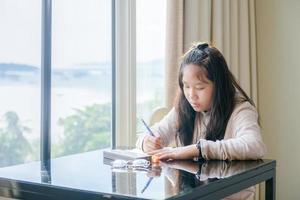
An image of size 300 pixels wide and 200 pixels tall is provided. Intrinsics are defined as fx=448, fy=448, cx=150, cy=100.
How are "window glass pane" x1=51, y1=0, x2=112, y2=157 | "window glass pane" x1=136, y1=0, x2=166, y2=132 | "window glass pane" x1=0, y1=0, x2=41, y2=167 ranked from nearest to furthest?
"window glass pane" x1=0, y1=0, x2=41, y2=167
"window glass pane" x1=51, y1=0, x2=112, y2=157
"window glass pane" x1=136, y1=0, x2=166, y2=132

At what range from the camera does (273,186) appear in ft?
5.04

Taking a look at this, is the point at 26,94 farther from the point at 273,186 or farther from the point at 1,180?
the point at 273,186

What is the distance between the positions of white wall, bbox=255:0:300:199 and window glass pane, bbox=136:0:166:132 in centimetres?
73

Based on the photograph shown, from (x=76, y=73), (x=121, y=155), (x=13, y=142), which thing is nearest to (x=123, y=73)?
(x=76, y=73)

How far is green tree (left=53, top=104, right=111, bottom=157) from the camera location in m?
2.37

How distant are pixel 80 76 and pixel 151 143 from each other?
94 cm

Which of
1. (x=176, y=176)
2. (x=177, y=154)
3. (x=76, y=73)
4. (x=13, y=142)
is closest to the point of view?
(x=176, y=176)

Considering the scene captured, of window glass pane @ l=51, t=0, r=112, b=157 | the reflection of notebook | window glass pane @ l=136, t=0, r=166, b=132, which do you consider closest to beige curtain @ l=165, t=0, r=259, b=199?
window glass pane @ l=136, t=0, r=166, b=132

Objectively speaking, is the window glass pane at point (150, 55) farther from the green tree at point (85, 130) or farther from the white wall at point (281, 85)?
the white wall at point (281, 85)

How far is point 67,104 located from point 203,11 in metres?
1.03

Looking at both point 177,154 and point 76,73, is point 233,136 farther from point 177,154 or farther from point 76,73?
point 76,73

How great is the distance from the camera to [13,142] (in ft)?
6.88

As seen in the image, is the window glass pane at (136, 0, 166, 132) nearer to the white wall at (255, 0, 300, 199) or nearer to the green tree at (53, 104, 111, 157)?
the green tree at (53, 104, 111, 157)

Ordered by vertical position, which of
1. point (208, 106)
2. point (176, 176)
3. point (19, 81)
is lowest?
point (176, 176)
